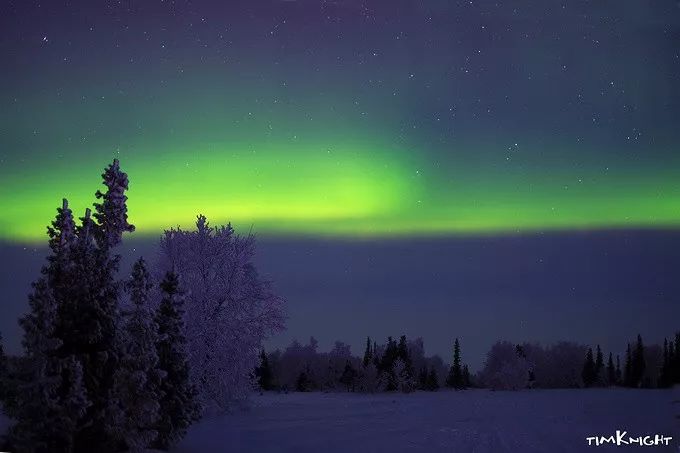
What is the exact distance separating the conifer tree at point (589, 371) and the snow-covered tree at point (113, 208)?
42.2 m

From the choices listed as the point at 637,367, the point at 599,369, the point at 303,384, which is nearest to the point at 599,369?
the point at 599,369

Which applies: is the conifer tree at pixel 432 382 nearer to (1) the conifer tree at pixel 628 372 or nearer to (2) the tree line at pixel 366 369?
(2) the tree line at pixel 366 369

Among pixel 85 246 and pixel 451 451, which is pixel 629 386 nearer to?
pixel 451 451

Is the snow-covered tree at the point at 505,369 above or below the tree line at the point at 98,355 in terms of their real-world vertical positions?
below

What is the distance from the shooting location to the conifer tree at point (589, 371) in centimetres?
5428

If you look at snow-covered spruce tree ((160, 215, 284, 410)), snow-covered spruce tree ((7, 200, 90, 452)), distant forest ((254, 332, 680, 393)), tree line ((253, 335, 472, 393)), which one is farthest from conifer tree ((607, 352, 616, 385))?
snow-covered spruce tree ((7, 200, 90, 452))

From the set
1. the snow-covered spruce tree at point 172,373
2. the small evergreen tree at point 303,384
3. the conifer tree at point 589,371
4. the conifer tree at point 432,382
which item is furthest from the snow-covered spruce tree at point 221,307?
the conifer tree at point 432,382

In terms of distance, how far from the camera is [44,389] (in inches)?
723

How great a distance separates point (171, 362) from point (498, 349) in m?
52.2

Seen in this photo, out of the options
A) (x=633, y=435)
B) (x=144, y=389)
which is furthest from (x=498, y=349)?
(x=144, y=389)

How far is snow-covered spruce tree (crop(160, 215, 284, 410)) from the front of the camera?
2848 cm

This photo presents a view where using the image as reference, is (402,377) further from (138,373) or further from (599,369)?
(138,373)

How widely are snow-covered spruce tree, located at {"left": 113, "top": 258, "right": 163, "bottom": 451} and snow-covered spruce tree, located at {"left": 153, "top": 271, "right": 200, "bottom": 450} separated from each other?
2.21 feet

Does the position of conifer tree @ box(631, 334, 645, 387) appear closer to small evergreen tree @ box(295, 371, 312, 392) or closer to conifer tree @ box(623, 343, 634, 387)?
conifer tree @ box(623, 343, 634, 387)
